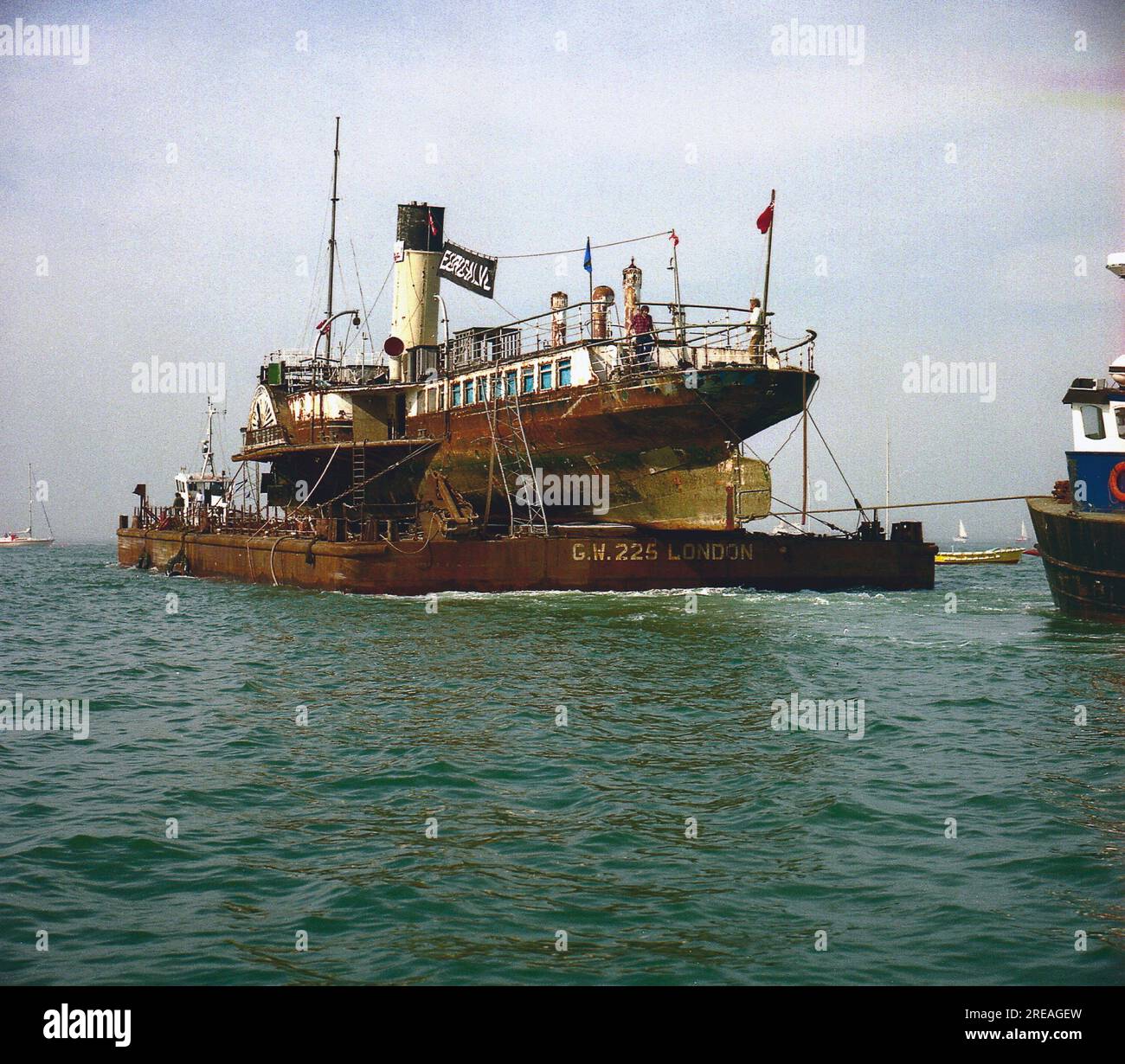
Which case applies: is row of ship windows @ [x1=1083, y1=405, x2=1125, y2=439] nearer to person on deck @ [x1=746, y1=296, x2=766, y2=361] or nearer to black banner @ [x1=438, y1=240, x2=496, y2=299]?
person on deck @ [x1=746, y1=296, x2=766, y2=361]

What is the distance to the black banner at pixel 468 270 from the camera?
44.3m

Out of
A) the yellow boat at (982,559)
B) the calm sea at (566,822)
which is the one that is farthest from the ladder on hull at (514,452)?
the yellow boat at (982,559)

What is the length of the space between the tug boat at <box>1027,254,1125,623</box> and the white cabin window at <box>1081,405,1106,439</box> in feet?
0.08

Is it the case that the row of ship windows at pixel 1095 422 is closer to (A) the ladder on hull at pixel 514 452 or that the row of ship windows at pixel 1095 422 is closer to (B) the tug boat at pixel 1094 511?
(B) the tug boat at pixel 1094 511

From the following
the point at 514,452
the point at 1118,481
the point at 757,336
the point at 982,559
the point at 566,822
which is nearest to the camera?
the point at 566,822

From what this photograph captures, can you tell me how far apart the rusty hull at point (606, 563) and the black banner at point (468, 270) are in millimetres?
13647

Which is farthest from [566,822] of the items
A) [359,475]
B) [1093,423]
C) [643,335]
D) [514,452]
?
[359,475]

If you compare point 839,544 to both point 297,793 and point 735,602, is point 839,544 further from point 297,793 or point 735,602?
point 297,793

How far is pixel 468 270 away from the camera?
4444 cm

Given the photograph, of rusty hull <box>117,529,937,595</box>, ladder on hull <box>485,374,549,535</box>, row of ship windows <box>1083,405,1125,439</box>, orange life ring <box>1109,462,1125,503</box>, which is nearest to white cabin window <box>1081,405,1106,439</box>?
row of ship windows <box>1083,405,1125,439</box>

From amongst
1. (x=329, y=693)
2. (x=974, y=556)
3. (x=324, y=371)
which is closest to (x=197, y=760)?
(x=329, y=693)

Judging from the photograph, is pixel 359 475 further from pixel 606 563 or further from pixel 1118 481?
pixel 1118 481

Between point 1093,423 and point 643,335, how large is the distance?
1497cm

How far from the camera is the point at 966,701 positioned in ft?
56.0
